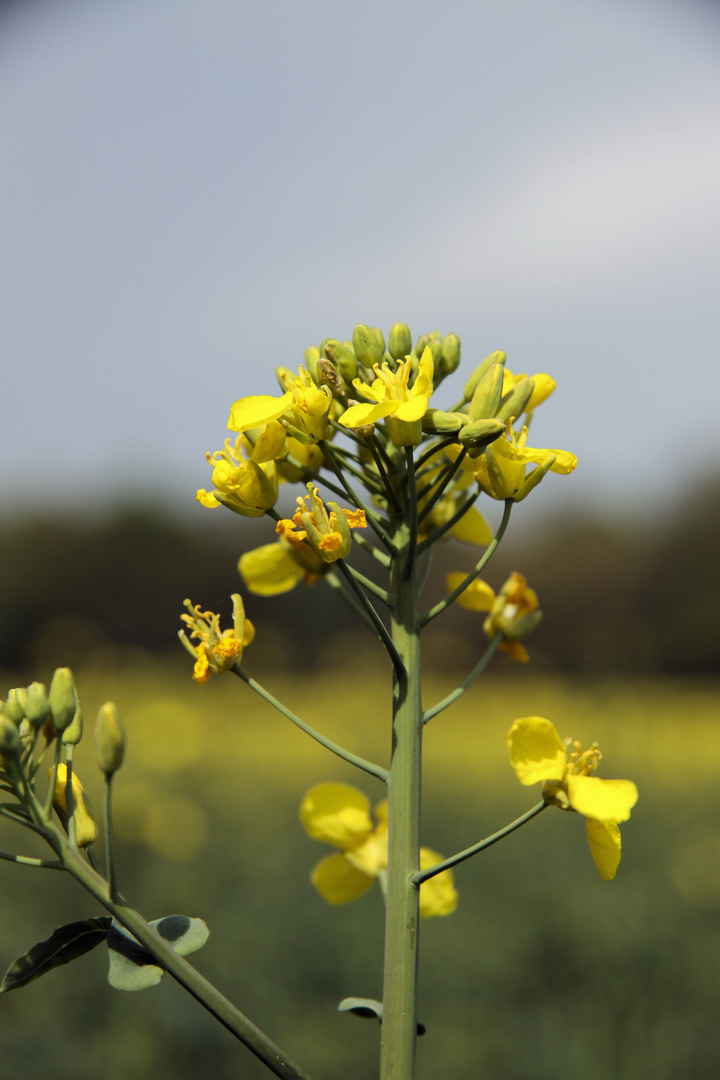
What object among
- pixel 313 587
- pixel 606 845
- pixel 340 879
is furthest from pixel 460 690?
pixel 313 587

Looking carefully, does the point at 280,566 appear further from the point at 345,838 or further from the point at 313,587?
the point at 313,587

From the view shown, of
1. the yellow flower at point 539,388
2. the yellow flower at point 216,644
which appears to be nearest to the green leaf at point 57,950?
the yellow flower at point 216,644

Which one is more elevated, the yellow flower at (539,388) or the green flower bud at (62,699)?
the yellow flower at (539,388)

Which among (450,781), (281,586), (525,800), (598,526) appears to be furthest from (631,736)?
(598,526)

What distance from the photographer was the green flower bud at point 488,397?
2.93 feet

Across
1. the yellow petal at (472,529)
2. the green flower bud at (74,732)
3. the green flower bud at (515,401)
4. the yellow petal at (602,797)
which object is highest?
the green flower bud at (515,401)

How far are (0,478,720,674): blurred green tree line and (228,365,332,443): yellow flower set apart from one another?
32.6ft

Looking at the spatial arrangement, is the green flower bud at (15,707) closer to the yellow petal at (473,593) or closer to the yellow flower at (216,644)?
the yellow flower at (216,644)

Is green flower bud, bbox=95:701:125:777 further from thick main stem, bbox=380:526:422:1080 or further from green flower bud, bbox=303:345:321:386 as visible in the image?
green flower bud, bbox=303:345:321:386

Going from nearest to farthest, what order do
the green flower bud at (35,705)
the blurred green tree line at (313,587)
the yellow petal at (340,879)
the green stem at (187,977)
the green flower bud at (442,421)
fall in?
the green stem at (187,977), the green flower bud at (35,705), the green flower bud at (442,421), the yellow petal at (340,879), the blurred green tree line at (313,587)

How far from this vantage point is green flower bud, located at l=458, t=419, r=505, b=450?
83 cm

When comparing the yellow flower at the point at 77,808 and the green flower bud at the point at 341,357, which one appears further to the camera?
the green flower bud at the point at 341,357

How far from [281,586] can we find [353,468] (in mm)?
204

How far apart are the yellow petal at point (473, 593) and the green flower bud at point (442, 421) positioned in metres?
0.24
